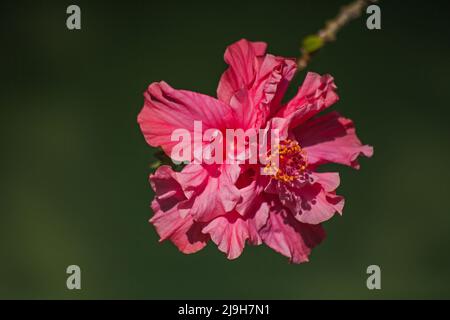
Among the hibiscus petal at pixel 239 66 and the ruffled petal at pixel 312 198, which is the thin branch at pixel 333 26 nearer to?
the hibiscus petal at pixel 239 66

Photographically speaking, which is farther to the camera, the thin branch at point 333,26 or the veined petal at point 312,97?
the veined petal at point 312,97

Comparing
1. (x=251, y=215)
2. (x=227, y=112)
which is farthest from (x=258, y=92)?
(x=251, y=215)

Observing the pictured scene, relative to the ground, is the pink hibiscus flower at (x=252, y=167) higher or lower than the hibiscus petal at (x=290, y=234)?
higher

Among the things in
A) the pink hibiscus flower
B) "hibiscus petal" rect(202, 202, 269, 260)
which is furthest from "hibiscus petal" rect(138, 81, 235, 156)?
"hibiscus petal" rect(202, 202, 269, 260)

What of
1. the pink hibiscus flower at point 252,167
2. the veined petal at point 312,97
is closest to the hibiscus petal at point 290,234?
the pink hibiscus flower at point 252,167

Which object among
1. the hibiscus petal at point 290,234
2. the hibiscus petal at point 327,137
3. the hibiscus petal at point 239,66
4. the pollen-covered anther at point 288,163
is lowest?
the hibiscus petal at point 290,234

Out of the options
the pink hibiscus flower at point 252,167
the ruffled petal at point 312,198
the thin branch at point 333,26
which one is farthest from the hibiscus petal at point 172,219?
the thin branch at point 333,26

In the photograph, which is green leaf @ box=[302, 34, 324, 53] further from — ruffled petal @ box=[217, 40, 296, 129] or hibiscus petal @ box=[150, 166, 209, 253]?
hibiscus petal @ box=[150, 166, 209, 253]

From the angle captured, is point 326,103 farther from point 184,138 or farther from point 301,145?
point 184,138
